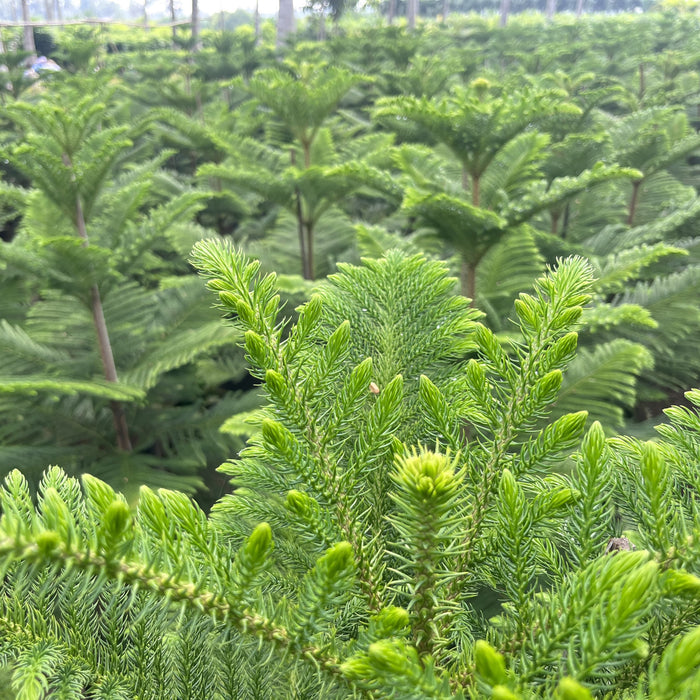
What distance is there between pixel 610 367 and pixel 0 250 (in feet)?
7.38

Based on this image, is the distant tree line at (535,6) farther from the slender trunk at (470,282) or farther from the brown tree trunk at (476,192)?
the slender trunk at (470,282)

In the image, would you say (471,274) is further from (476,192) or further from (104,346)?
(104,346)

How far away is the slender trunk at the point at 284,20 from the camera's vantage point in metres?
10.6

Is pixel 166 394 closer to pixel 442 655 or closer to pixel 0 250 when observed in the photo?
pixel 0 250

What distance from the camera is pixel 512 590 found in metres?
0.60

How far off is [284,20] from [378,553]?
1225 centimetres

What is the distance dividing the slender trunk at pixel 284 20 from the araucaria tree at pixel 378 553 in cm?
1163

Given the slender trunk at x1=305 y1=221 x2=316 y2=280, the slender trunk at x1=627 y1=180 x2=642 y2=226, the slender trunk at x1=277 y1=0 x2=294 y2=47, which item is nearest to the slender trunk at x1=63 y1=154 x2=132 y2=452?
the slender trunk at x1=305 y1=221 x2=316 y2=280

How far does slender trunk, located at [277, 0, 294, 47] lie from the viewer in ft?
34.8

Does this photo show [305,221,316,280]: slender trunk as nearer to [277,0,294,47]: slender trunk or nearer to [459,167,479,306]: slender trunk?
[459,167,479,306]: slender trunk

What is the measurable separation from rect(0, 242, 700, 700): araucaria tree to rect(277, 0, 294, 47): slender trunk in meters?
11.6

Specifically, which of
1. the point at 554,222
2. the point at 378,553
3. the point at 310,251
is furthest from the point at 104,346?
the point at 554,222

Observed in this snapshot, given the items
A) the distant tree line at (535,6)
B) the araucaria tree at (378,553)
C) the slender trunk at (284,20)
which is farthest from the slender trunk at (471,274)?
the distant tree line at (535,6)

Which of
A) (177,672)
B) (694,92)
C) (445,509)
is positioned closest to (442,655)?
(445,509)
